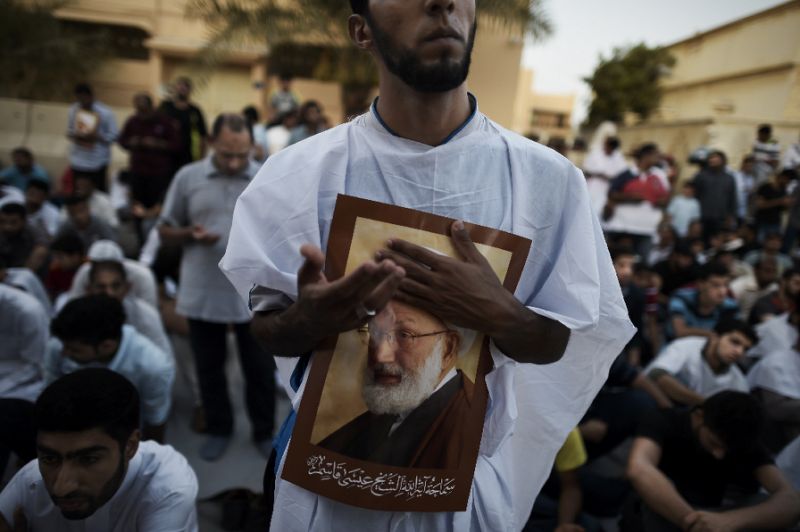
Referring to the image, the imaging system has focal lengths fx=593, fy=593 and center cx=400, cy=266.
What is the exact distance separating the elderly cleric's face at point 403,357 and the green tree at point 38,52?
39.2 ft

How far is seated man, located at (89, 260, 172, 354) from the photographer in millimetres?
3303

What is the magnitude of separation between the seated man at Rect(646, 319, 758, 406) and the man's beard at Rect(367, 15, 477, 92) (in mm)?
3075

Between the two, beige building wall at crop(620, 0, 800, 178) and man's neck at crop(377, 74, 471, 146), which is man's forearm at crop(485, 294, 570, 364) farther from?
beige building wall at crop(620, 0, 800, 178)

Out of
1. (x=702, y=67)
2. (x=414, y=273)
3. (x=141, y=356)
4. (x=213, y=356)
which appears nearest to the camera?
(x=414, y=273)

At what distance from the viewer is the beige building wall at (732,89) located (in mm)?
12531

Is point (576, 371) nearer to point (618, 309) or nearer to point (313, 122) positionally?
point (618, 309)

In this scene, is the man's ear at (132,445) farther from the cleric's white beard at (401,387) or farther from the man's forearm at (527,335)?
the man's forearm at (527,335)

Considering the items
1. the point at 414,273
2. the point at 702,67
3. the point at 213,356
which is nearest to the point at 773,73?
the point at 702,67

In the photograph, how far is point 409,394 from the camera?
3.79 feet

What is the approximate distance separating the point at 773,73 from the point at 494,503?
17.1 m

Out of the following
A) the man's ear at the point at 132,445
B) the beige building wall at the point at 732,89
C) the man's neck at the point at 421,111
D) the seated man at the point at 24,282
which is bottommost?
the man's ear at the point at 132,445

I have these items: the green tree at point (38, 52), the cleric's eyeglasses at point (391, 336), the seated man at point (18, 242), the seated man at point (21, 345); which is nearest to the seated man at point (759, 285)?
the cleric's eyeglasses at point (391, 336)

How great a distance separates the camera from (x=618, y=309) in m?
1.30

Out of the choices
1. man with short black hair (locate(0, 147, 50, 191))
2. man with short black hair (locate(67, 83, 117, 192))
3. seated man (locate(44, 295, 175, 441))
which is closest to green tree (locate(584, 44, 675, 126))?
man with short black hair (locate(67, 83, 117, 192))
